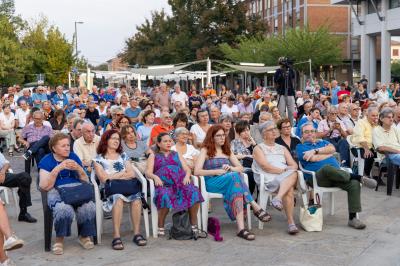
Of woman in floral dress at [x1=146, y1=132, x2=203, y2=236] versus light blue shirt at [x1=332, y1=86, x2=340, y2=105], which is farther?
light blue shirt at [x1=332, y1=86, x2=340, y2=105]

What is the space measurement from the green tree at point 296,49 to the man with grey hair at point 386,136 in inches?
1347

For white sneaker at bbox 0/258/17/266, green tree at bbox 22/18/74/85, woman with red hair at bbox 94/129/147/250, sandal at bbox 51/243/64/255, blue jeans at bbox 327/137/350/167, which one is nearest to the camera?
white sneaker at bbox 0/258/17/266

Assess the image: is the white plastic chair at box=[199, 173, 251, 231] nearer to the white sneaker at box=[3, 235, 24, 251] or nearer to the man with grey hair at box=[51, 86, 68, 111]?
the white sneaker at box=[3, 235, 24, 251]

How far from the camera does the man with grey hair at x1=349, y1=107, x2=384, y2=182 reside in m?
8.82

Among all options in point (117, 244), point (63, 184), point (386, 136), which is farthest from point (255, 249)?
point (386, 136)

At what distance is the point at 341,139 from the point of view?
9656mm

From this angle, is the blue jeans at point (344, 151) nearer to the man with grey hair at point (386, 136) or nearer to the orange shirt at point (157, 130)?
the man with grey hair at point (386, 136)

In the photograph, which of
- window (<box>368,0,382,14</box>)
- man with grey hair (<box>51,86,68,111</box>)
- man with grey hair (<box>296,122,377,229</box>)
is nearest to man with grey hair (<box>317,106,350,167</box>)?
man with grey hair (<box>296,122,377,229</box>)

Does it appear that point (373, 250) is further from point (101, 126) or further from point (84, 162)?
point (101, 126)

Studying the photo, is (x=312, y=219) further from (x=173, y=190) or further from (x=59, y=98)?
(x=59, y=98)

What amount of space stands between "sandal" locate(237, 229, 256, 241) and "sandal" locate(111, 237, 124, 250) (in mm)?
1261

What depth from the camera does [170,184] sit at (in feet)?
20.2

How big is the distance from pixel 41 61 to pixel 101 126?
36853 millimetres

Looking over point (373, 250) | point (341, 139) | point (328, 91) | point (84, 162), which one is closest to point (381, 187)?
point (341, 139)
